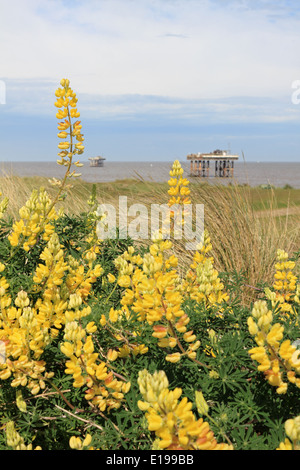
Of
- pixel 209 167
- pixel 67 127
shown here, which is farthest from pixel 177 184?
pixel 209 167

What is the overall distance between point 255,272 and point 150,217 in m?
1.76

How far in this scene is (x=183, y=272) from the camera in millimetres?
4586

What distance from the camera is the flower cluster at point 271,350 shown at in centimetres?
124

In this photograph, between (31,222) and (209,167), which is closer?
(31,222)

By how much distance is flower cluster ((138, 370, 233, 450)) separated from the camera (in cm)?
103

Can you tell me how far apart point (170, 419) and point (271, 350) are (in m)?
0.43

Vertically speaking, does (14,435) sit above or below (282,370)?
below

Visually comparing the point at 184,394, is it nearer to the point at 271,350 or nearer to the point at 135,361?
the point at 135,361

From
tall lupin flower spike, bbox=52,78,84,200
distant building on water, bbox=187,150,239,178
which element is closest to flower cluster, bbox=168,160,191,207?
tall lupin flower spike, bbox=52,78,84,200

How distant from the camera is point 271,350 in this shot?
1.31 metres

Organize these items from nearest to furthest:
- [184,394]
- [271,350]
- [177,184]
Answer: [271,350]
[184,394]
[177,184]
